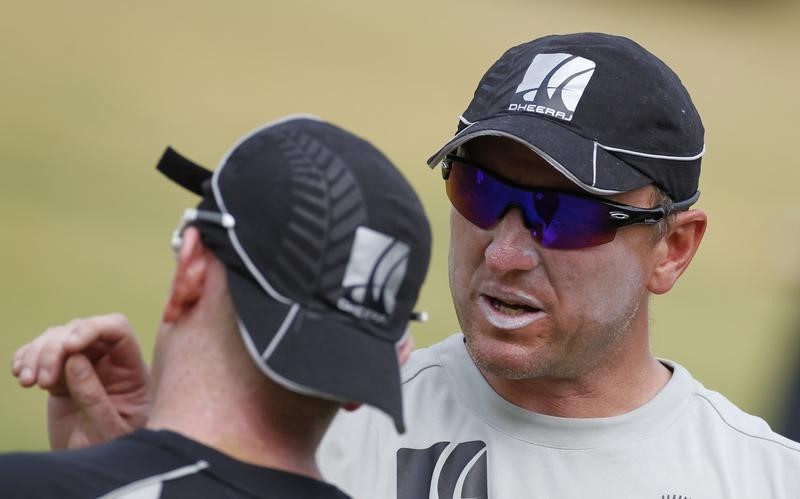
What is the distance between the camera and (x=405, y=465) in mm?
2867

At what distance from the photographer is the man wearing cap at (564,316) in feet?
9.36

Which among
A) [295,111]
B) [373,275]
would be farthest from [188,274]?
[295,111]

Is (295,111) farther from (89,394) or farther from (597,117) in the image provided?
(89,394)

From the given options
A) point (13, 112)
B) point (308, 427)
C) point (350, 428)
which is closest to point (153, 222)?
point (13, 112)

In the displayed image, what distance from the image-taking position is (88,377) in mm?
2098

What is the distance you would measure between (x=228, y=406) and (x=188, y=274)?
0.19 metres

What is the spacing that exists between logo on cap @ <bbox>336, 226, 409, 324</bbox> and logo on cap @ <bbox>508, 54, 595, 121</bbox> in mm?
1174

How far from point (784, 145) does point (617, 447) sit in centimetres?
1231

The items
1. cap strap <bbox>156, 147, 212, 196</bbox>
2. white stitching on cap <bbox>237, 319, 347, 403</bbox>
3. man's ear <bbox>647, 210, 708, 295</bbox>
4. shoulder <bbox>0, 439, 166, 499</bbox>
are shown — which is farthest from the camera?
man's ear <bbox>647, 210, 708, 295</bbox>

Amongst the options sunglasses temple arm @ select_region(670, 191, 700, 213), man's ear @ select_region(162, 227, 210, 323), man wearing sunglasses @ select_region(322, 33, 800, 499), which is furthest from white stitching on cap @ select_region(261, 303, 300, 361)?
sunglasses temple arm @ select_region(670, 191, 700, 213)

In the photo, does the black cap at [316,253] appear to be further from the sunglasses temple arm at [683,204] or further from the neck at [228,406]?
the sunglasses temple arm at [683,204]

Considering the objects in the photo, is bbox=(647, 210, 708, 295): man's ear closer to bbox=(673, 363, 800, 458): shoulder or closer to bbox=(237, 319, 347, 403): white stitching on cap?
bbox=(673, 363, 800, 458): shoulder

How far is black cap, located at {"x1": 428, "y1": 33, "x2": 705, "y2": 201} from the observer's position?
9.31 ft

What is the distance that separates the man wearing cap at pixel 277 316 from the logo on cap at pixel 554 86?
44.1 inches
